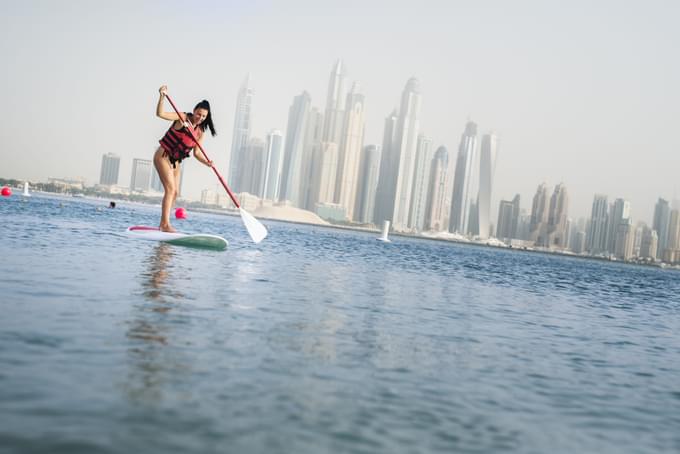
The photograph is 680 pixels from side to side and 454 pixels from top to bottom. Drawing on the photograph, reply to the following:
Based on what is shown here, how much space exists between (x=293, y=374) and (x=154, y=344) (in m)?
1.53

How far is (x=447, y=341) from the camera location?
8.92m

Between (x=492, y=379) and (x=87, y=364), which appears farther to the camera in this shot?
(x=492, y=379)

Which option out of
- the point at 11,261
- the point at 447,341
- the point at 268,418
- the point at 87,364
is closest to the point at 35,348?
the point at 87,364

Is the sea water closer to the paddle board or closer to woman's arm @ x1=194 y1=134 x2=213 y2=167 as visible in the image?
woman's arm @ x1=194 y1=134 x2=213 y2=167

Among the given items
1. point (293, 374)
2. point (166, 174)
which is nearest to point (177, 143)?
point (166, 174)

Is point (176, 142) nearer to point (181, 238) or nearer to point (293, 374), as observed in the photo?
point (181, 238)

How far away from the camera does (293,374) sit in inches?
231

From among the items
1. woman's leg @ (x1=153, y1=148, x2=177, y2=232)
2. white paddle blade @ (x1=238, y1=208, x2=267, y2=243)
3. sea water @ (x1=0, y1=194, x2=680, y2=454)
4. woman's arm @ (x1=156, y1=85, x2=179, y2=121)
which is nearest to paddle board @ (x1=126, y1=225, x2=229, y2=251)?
white paddle blade @ (x1=238, y1=208, x2=267, y2=243)

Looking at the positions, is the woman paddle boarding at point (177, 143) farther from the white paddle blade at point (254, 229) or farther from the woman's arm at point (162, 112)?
the white paddle blade at point (254, 229)

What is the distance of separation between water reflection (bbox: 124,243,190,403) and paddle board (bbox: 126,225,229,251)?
9.00 m

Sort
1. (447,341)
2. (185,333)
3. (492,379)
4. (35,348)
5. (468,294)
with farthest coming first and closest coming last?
(468,294)
(447,341)
(185,333)
(492,379)
(35,348)

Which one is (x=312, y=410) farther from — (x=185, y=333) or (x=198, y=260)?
(x=198, y=260)

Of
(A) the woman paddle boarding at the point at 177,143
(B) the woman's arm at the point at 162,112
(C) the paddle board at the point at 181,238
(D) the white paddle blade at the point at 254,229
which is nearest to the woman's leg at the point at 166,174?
(A) the woman paddle boarding at the point at 177,143

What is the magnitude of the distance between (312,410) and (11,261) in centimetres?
964
